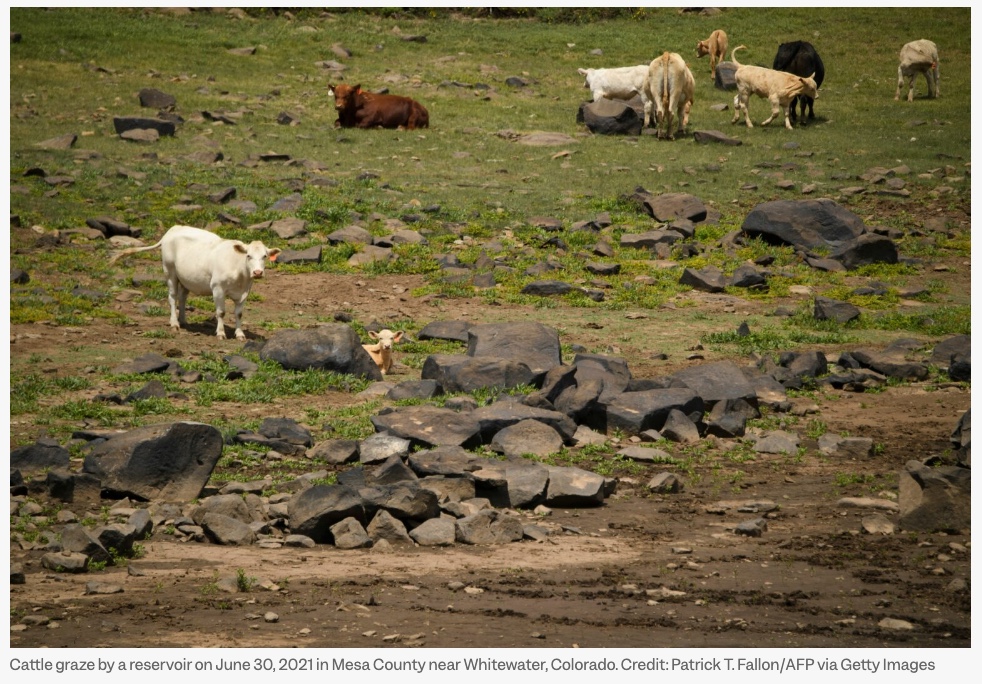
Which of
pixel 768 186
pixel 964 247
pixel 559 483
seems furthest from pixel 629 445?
pixel 768 186

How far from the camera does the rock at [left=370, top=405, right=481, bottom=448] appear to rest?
10742mm

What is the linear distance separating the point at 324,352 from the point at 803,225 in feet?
32.9

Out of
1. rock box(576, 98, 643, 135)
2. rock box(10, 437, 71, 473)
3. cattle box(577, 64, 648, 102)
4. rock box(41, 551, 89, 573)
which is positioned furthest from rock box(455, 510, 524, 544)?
cattle box(577, 64, 648, 102)

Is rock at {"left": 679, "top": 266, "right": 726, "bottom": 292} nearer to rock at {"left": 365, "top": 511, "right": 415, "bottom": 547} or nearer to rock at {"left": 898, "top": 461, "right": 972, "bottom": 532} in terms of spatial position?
rock at {"left": 898, "top": 461, "right": 972, "bottom": 532}

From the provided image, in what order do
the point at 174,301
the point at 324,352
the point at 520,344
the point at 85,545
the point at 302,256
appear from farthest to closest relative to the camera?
the point at 302,256, the point at 174,301, the point at 520,344, the point at 324,352, the point at 85,545

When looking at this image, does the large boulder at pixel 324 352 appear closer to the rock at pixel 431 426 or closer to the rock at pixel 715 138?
the rock at pixel 431 426

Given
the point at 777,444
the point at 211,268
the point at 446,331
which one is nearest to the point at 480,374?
the point at 446,331

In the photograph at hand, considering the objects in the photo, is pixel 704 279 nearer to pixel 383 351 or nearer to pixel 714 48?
pixel 383 351

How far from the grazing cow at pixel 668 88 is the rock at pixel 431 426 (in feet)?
58.7

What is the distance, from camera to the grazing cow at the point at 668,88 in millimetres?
27438

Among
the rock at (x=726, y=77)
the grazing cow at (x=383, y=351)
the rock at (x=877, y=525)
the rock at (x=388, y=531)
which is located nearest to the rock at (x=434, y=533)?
the rock at (x=388, y=531)

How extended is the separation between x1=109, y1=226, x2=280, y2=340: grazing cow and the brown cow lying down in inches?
513

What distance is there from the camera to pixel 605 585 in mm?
7770

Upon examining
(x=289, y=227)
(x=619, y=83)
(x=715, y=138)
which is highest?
(x=619, y=83)
